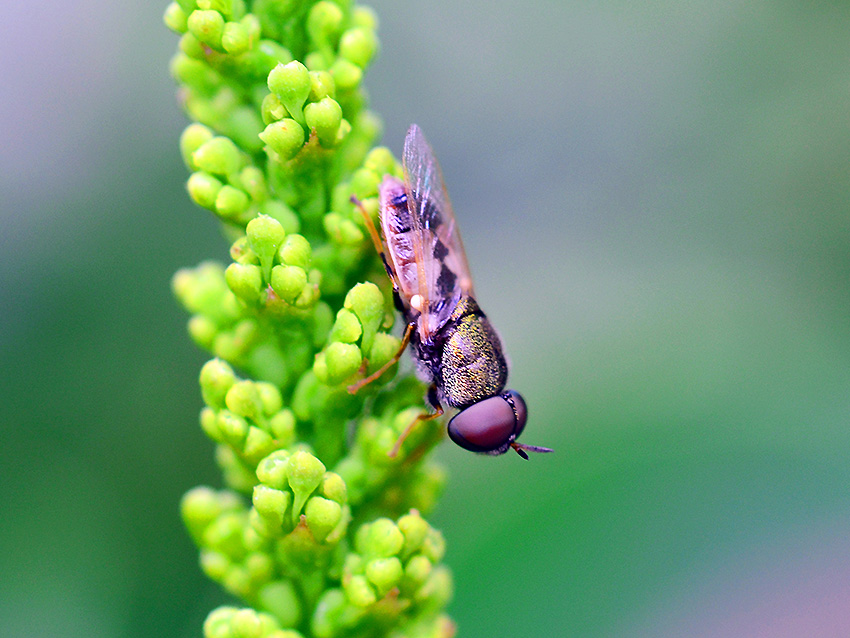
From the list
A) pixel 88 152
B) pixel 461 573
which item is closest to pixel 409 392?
pixel 461 573

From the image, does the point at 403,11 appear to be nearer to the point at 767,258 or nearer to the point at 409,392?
the point at 767,258

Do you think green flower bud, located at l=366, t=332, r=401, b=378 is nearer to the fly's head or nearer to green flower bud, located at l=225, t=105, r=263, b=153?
the fly's head

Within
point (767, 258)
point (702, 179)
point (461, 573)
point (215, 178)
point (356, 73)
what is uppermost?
point (702, 179)

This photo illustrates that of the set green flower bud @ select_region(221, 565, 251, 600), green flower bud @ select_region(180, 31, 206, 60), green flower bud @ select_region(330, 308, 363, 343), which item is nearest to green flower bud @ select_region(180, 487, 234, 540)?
green flower bud @ select_region(221, 565, 251, 600)

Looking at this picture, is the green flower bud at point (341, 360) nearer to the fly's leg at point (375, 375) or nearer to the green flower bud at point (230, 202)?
the fly's leg at point (375, 375)

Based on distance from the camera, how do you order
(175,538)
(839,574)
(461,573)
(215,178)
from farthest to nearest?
(175,538), (461,573), (839,574), (215,178)

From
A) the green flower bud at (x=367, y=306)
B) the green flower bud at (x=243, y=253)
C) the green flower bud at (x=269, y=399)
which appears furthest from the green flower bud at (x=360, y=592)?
the green flower bud at (x=243, y=253)
